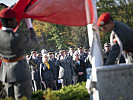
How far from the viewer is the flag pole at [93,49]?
424 centimetres

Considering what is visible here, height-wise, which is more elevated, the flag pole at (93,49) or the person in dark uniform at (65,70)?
the flag pole at (93,49)

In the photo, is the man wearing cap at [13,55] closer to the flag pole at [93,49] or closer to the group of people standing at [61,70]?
the flag pole at [93,49]

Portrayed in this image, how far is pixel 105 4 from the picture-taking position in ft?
85.4

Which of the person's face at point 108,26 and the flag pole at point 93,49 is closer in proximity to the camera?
the flag pole at point 93,49

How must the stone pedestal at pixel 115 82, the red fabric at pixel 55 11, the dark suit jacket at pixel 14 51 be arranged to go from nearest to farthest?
the dark suit jacket at pixel 14 51 < the stone pedestal at pixel 115 82 < the red fabric at pixel 55 11

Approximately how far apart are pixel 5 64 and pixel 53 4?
1.78 m

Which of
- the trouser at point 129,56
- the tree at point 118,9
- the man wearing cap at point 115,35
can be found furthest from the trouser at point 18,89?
the tree at point 118,9

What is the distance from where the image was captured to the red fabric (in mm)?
4746

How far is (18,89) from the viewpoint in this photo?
406cm

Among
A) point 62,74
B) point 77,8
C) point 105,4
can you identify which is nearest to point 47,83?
point 62,74

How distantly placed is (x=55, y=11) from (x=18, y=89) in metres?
1.98

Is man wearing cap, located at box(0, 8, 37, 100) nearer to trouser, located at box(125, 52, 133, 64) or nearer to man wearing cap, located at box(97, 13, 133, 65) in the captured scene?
man wearing cap, located at box(97, 13, 133, 65)

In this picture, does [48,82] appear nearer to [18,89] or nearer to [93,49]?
[93,49]

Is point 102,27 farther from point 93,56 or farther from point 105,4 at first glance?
point 105,4
